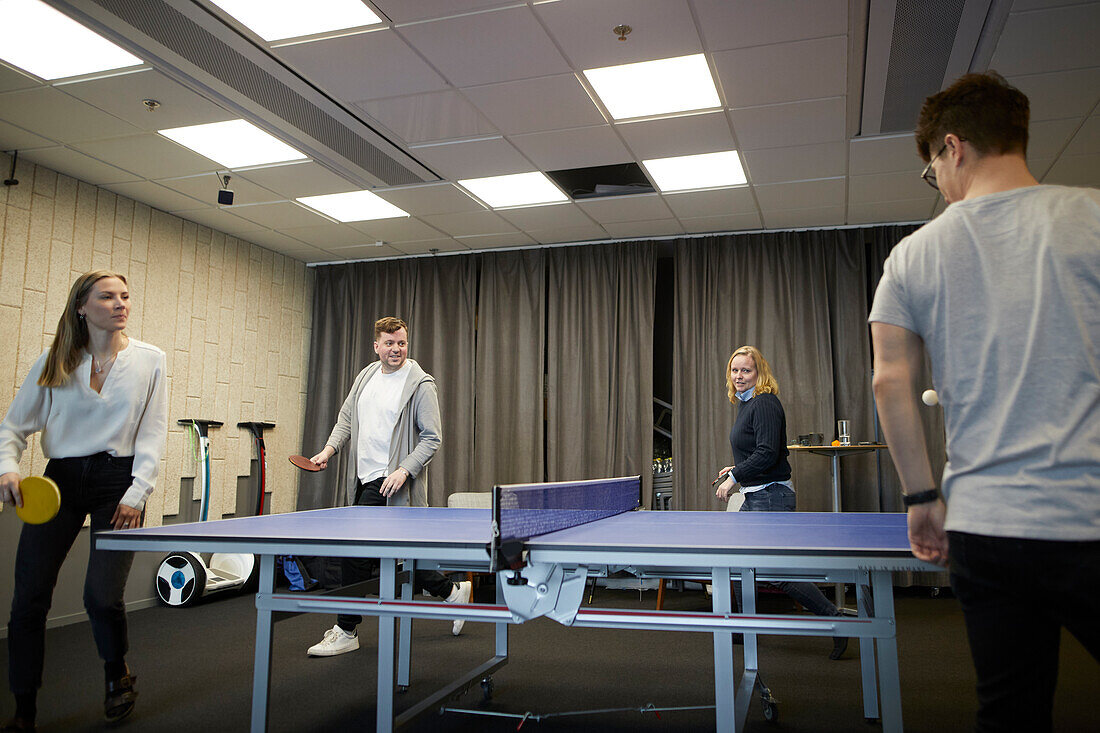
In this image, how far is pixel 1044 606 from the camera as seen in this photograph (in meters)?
1.14

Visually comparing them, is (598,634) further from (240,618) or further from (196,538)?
(196,538)

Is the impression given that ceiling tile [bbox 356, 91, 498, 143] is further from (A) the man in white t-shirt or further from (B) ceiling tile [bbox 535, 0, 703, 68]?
(A) the man in white t-shirt

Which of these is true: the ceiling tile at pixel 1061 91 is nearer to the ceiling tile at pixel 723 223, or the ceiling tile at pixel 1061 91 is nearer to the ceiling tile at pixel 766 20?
the ceiling tile at pixel 766 20

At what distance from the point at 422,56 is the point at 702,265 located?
355cm

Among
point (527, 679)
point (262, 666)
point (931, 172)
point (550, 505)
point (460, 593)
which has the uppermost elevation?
point (931, 172)

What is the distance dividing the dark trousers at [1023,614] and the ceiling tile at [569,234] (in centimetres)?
536

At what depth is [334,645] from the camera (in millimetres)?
3969

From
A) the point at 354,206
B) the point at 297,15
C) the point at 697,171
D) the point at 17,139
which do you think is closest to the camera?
the point at 297,15

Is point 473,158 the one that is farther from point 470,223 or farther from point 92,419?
point 92,419

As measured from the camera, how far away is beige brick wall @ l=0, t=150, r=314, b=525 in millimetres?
4852

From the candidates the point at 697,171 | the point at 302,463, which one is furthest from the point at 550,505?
the point at 697,171

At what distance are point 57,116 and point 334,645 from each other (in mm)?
3261

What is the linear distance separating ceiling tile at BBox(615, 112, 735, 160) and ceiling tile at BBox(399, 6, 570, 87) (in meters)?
0.82

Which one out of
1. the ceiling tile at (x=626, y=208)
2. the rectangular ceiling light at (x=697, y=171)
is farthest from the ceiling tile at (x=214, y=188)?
the rectangular ceiling light at (x=697, y=171)
